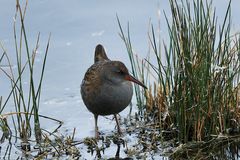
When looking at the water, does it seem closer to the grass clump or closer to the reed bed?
the reed bed

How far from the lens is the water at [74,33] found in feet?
26.0

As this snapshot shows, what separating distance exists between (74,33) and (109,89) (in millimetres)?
2282

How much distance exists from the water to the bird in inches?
20.7

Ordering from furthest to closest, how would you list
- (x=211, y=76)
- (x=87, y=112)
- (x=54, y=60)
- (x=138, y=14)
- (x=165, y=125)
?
(x=138, y=14) < (x=54, y=60) < (x=87, y=112) < (x=165, y=125) < (x=211, y=76)

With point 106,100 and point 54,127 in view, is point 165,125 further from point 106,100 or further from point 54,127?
point 54,127

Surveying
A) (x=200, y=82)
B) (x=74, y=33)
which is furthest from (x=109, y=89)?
(x=74, y=33)

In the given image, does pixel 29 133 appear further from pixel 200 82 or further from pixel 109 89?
pixel 200 82

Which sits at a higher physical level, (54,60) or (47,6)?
(47,6)

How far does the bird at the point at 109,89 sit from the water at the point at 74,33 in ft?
1.72

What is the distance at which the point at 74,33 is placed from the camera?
29.9 feet

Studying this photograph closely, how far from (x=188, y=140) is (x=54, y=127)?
5.19 ft

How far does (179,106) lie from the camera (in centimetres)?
632

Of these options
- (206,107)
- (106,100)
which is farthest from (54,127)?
(206,107)

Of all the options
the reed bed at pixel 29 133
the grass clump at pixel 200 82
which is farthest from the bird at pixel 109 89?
the grass clump at pixel 200 82
